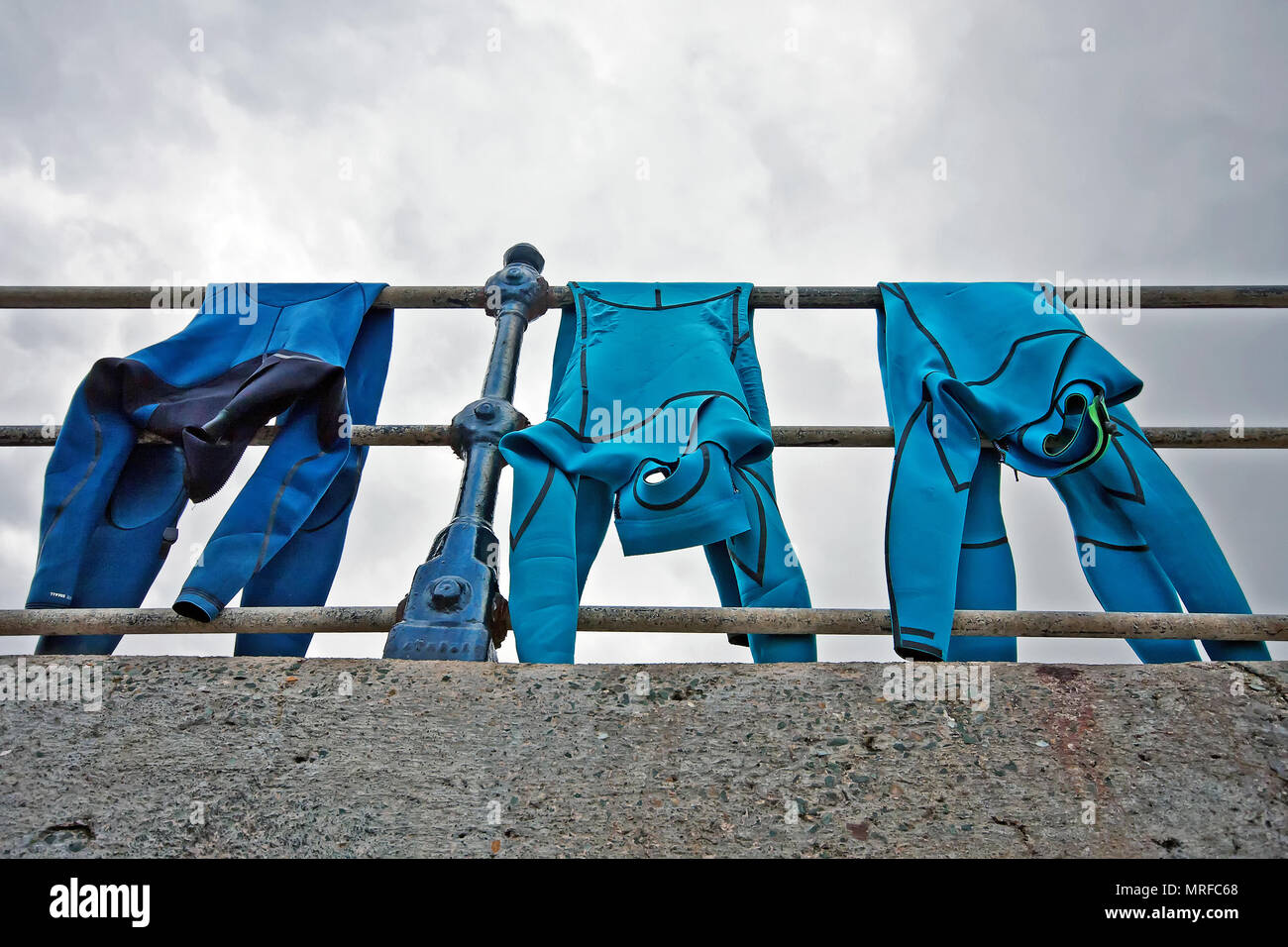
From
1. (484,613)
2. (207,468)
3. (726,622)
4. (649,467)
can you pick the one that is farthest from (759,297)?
(207,468)

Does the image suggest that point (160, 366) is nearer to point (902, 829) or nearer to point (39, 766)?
point (39, 766)

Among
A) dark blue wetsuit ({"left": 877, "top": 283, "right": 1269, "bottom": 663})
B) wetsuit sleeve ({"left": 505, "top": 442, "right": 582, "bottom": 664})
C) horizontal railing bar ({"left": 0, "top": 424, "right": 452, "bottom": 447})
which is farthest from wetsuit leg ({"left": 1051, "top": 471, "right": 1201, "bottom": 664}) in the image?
horizontal railing bar ({"left": 0, "top": 424, "right": 452, "bottom": 447})

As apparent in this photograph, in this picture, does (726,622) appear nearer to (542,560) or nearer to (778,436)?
(542,560)

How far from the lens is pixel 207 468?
2643 mm

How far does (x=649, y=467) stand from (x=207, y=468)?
1217 millimetres

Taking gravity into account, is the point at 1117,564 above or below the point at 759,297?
below

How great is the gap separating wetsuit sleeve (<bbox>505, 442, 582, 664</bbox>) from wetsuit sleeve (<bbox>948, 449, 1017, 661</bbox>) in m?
1.03

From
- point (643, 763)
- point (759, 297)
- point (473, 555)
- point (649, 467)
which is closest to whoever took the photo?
point (643, 763)

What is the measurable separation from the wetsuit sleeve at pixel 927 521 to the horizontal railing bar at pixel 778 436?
0.13 meters

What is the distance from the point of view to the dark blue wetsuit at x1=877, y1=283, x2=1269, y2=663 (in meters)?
2.45

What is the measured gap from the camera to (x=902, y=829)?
1436 mm
